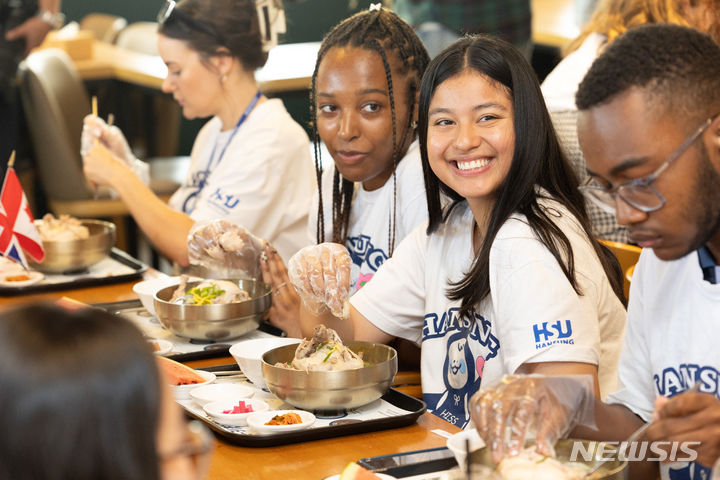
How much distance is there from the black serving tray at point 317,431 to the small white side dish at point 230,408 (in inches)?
0.6

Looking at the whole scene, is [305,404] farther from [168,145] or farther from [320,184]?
[168,145]

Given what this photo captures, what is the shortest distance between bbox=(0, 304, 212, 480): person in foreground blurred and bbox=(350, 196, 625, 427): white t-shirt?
101cm

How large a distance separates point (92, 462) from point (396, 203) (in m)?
1.68

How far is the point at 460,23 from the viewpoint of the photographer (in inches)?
189

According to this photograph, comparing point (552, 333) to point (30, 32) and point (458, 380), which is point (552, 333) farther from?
point (30, 32)

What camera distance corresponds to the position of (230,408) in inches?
67.2

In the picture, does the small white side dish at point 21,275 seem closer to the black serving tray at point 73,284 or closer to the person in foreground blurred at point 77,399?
the black serving tray at point 73,284

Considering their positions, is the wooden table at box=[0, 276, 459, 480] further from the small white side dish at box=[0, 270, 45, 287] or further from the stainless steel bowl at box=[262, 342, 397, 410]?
the small white side dish at box=[0, 270, 45, 287]

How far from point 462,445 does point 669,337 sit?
1.34 feet

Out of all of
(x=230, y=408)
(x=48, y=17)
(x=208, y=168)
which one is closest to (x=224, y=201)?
(x=208, y=168)

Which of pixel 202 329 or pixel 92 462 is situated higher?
pixel 92 462

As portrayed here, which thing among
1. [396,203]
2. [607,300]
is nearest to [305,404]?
[607,300]

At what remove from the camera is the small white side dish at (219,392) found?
175 cm

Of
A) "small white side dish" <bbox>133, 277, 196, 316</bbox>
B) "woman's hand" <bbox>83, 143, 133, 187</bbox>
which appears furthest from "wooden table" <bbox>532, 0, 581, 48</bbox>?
"small white side dish" <bbox>133, 277, 196, 316</bbox>
